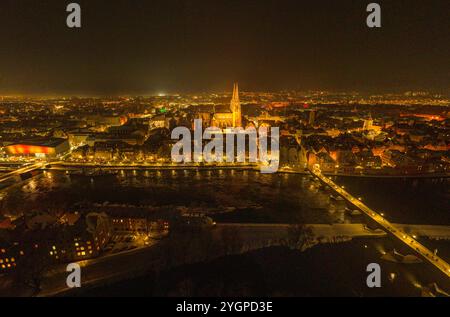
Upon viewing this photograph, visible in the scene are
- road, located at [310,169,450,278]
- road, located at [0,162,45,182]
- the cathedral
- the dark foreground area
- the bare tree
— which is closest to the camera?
the dark foreground area

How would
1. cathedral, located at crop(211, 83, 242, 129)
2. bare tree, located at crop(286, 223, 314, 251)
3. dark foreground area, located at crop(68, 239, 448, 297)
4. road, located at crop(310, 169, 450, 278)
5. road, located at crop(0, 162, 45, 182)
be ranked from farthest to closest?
cathedral, located at crop(211, 83, 242, 129) → road, located at crop(0, 162, 45, 182) → bare tree, located at crop(286, 223, 314, 251) → road, located at crop(310, 169, 450, 278) → dark foreground area, located at crop(68, 239, 448, 297)

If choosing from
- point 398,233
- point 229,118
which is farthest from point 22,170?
point 229,118

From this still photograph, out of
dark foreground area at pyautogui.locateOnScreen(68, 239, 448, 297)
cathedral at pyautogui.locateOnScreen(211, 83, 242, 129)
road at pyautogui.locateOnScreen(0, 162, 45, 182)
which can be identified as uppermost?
cathedral at pyautogui.locateOnScreen(211, 83, 242, 129)

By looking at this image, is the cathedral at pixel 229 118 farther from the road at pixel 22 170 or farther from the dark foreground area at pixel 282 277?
the dark foreground area at pixel 282 277

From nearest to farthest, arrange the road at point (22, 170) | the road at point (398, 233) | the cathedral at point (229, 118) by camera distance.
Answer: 1. the road at point (398, 233)
2. the road at point (22, 170)
3. the cathedral at point (229, 118)

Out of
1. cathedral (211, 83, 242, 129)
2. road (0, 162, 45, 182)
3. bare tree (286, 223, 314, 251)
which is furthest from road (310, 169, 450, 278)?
cathedral (211, 83, 242, 129)

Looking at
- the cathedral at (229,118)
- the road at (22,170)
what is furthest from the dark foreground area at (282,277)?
the cathedral at (229,118)

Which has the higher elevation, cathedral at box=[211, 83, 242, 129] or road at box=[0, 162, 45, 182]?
cathedral at box=[211, 83, 242, 129]

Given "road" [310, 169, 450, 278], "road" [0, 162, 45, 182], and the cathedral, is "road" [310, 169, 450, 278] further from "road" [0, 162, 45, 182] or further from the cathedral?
the cathedral

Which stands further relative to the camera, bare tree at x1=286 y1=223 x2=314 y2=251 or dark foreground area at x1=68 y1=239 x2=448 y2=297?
bare tree at x1=286 y1=223 x2=314 y2=251
